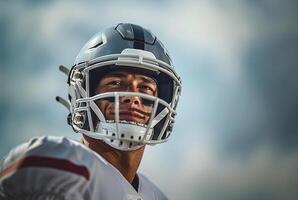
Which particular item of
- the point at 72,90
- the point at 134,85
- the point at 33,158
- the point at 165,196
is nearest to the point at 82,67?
the point at 72,90

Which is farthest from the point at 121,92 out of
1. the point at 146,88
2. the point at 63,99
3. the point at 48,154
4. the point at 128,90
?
the point at 48,154

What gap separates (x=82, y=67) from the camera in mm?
3863

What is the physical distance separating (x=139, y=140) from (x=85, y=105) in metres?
0.64

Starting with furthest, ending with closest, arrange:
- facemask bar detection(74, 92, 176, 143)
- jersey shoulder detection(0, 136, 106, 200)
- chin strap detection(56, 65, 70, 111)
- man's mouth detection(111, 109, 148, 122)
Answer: chin strap detection(56, 65, 70, 111) < man's mouth detection(111, 109, 148, 122) < facemask bar detection(74, 92, 176, 143) < jersey shoulder detection(0, 136, 106, 200)

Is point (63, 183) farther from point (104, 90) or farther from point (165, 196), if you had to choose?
point (165, 196)

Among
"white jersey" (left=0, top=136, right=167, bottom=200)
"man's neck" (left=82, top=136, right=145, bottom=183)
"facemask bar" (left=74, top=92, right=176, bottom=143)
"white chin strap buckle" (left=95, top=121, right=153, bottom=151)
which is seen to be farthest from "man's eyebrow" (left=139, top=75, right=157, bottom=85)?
"white jersey" (left=0, top=136, right=167, bottom=200)

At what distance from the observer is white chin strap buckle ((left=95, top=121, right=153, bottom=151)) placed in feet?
11.1

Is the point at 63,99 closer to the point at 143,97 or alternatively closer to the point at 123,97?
the point at 123,97

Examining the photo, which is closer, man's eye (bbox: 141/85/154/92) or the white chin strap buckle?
the white chin strap buckle

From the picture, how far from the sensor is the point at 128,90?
11.9 feet

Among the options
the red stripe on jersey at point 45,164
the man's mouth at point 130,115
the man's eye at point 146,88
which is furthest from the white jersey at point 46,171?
the man's eye at point 146,88

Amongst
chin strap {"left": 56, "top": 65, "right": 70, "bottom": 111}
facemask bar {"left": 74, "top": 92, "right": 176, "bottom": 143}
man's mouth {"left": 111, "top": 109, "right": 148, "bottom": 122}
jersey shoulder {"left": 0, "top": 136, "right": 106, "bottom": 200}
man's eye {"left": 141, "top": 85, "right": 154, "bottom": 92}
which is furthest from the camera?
chin strap {"left": 56, "top": 65, "right": 70, "bottom": 111}

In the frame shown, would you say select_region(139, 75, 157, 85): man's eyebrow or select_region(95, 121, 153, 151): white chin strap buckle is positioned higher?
select_region(139, 75, 157, 85): man's eyebrow

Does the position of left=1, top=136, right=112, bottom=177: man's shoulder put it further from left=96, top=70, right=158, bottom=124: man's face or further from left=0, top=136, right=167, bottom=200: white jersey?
left=96, top=70, right=158, bottom=124: man's face
